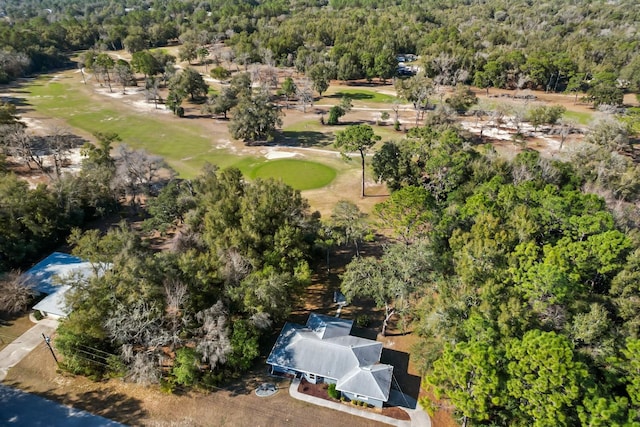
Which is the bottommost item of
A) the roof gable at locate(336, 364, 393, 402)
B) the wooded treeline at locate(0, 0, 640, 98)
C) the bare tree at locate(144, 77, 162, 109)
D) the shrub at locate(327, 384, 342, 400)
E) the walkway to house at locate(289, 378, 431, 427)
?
the walkway to house at locate(289, 378, 431, 427)

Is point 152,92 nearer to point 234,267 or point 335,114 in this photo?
point 335,114

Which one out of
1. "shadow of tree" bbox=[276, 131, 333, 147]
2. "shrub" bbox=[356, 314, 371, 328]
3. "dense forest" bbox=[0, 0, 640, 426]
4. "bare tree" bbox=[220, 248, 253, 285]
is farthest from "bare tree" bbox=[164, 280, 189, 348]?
"shadow of tree" bbox=[276, 131, 333, 147]

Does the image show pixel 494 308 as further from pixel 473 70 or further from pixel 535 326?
pixel 473 70

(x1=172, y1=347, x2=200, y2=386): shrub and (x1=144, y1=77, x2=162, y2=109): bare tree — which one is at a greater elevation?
(x1=144, y1=77, x2=162, y2=109): bare tree

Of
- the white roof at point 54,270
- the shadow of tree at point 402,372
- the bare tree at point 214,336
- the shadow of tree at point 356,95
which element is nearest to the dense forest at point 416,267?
the bare tree at point 214,336

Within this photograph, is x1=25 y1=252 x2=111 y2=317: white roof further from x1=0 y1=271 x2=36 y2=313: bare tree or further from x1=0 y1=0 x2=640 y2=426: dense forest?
x1=0 y1=0 x2=640 y2=426: dense forest

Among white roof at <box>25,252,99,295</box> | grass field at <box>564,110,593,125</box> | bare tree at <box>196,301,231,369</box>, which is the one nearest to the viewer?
bare tree at <box>196,301,231,369</box>

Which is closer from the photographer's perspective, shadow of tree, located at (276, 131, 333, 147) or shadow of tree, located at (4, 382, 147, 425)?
shadow of tree, located at (4, 382, 147, 425)
